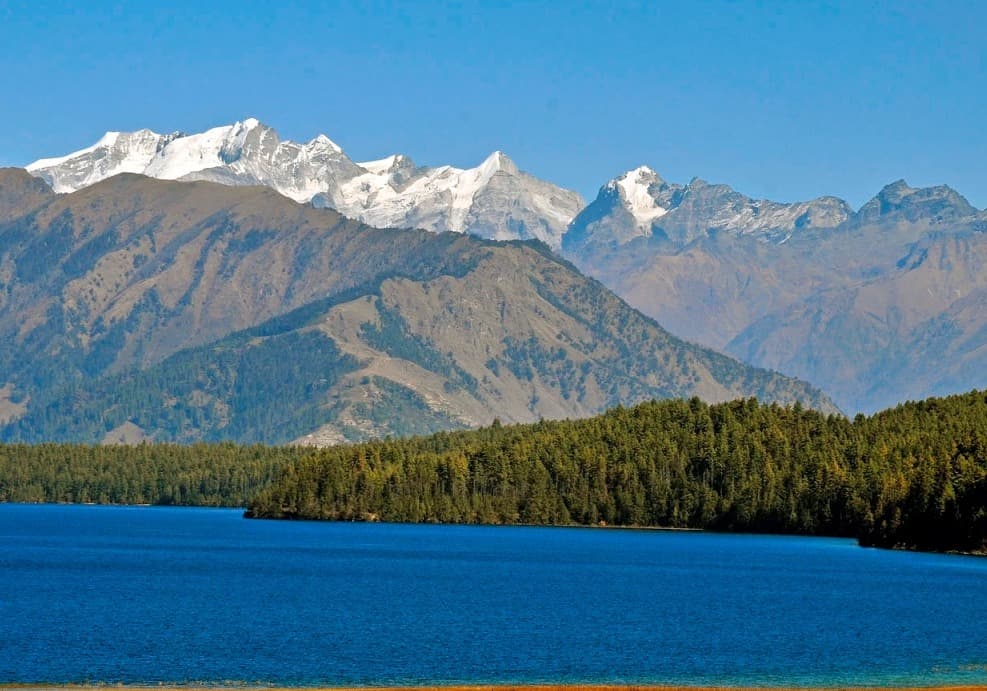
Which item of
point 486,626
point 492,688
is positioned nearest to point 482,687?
point 492,688

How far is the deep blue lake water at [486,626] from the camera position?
346ft

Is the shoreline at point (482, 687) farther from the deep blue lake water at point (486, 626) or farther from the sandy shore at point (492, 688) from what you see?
the deep blue lake water at point (486, 626)

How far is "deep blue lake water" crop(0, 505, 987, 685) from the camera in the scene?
105562 millimetres

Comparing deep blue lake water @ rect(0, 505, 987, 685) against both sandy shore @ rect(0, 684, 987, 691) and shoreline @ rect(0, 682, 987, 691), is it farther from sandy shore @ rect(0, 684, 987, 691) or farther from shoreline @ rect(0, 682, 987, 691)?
sandy shore @ rect(0, 684, 987, 691)

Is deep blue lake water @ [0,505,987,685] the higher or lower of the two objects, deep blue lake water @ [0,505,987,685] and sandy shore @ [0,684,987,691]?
the higher

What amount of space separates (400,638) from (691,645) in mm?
20362

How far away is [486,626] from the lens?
133m

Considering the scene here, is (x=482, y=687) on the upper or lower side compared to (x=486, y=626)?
lower

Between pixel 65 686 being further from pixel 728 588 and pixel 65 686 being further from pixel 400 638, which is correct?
pixel 728 588

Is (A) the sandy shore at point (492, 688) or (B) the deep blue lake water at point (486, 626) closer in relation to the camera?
(A) the sandy shore at point (492, 688)

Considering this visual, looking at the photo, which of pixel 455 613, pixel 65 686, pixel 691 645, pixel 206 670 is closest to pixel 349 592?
pixel 455 613

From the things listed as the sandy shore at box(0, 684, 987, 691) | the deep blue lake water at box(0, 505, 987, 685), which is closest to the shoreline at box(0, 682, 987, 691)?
the sandy shore at box(0, 684, 987, 691)

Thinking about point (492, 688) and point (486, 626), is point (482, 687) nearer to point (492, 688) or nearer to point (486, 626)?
point (492, 688)

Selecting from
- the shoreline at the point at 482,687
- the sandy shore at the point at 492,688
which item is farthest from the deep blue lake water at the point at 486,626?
the sandy shore at the point at 492,688
